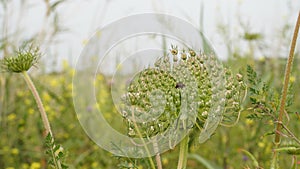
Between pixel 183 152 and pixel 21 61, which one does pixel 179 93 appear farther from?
pixel 21 61

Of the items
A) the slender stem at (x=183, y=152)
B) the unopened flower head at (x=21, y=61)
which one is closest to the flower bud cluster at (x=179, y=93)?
the slender stem at (x=183, y=152)

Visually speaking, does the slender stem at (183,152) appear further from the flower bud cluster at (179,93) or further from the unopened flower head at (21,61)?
the unopened flower head at (21,61)

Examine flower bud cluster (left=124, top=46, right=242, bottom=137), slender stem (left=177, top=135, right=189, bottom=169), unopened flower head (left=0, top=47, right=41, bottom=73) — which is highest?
unopened flower head (left=0, top=47, right=41, bottom=73)

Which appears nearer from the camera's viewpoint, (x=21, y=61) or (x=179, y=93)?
(x=179, y=93)

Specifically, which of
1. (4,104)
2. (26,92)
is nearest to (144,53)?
(4,104)

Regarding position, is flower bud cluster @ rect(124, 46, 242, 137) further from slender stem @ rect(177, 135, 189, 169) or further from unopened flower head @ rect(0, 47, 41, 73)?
unopened flower head @ rect(0, 47, 41, 73)

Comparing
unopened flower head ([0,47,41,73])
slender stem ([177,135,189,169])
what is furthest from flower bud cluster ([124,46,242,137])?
unopened flower head ([0,47,41,73])

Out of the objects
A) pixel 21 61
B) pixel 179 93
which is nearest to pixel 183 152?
pixel 179 93

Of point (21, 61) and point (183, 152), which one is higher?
point (21, 61)

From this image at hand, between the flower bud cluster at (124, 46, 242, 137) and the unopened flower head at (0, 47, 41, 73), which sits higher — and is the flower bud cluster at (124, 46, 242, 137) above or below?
below
